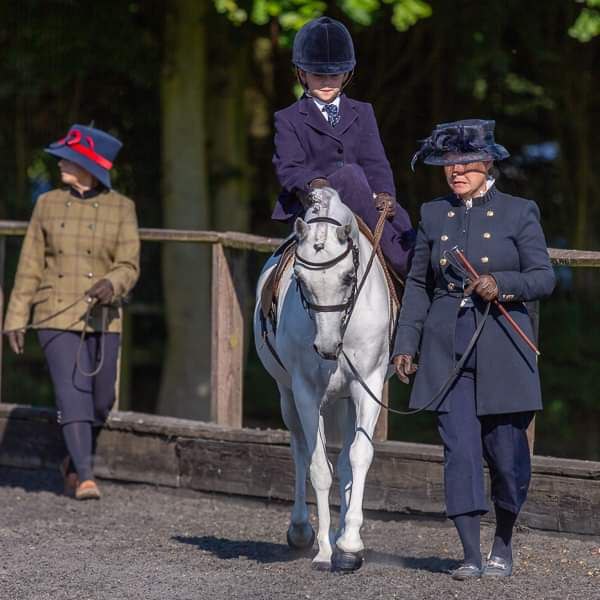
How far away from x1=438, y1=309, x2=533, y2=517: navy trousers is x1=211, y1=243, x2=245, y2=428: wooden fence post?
3050 millimetres

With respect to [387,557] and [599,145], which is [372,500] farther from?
[599,145]

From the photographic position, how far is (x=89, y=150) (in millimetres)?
9828

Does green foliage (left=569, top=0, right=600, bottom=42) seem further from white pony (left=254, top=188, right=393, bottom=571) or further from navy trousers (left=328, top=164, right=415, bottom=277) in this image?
white pony (left=254, top=188, right=393, bottom=571)

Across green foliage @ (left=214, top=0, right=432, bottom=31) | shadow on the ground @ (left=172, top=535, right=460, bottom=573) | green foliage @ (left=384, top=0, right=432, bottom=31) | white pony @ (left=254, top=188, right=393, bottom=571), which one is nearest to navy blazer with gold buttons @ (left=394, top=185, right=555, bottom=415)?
white pony @ (left=254, top=188, right=393, bottom=571)

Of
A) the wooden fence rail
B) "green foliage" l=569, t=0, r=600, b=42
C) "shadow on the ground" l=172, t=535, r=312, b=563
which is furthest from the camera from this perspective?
"green foliage" l=569, t=0, r=600, b=42

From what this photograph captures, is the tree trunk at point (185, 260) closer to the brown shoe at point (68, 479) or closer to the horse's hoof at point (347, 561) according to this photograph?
the brown shoe at point (68, 479)

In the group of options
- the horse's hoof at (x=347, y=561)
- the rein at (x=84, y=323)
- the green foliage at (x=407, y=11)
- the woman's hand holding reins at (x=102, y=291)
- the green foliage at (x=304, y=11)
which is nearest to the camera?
the horse's hoof at (x=347, y=561)

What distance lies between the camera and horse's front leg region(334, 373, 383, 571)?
7363 mm

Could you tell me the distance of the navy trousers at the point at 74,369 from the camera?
9.91m

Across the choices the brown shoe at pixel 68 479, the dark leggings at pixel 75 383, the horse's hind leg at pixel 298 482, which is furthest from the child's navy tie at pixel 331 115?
the brown shoe at pixel 68 479

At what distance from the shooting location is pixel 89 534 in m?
8.71

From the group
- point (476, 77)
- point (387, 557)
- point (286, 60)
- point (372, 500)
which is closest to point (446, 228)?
point (387, 557)

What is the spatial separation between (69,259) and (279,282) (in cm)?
246

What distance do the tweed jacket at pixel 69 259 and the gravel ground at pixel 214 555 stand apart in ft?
3.72
